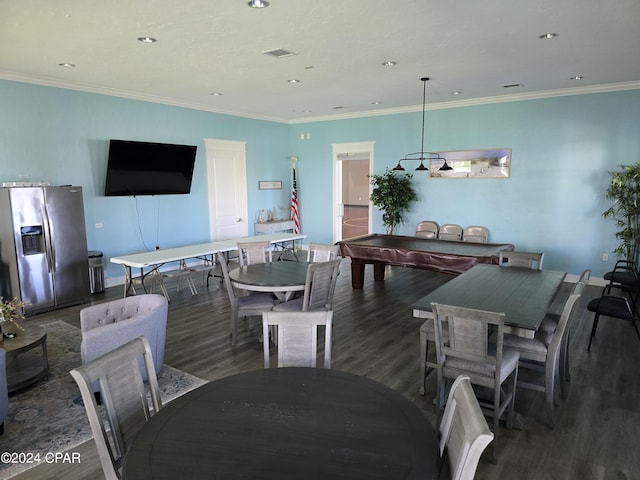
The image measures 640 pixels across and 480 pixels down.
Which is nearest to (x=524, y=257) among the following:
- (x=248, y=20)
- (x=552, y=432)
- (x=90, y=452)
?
(x=552, y=432)

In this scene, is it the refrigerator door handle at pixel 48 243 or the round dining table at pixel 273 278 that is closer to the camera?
the round dining table at pixel 273 278

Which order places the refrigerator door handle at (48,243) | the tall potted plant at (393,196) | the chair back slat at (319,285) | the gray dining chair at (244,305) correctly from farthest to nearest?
the tall potted plant at (393,196)
the refrigerator door handle at (48,243)
the gray dining chair at (244,305)
the chair back slat at (319,285)

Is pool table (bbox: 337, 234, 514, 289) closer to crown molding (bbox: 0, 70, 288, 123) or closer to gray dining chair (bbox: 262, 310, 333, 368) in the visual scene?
gray dining chair (bbox: 262, 310, 333, 368)

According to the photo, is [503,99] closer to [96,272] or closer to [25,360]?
[96,272]

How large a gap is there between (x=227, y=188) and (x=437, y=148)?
431 cm

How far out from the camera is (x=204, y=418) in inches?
67.4

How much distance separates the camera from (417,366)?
3.89m

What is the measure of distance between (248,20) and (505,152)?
537 cm

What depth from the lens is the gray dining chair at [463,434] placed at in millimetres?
1294

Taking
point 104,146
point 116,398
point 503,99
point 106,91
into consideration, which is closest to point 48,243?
point 104,146

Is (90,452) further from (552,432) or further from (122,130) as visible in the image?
(122,130)

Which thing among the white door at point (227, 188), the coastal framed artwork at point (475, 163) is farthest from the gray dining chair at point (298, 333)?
the white door at point (227, 188)

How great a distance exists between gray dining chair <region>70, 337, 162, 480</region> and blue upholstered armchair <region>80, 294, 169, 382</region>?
50.0 inches

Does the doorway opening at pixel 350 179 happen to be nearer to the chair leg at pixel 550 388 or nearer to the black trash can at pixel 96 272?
the black trash can at pixel 96 272
